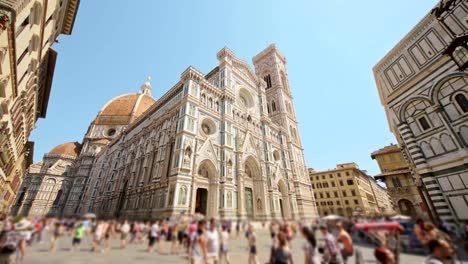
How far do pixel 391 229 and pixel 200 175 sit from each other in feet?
50.1

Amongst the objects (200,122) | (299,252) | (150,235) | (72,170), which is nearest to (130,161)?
(200,122)

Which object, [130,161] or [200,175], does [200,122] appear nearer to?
[200,175]

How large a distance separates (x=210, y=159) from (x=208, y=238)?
1443 centimetres

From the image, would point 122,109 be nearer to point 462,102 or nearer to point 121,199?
point 121,199

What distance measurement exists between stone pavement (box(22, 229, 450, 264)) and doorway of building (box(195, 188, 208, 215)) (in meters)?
13.1

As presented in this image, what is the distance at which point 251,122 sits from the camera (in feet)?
84.6

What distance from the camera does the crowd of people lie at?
9.03ft

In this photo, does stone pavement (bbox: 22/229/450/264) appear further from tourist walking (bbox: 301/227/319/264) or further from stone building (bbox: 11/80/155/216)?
stone building (bbox: 11/80/155/216)

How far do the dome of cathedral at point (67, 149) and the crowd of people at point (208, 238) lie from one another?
197 feet

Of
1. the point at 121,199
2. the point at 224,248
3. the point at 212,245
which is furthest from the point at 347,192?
the point at 121,199

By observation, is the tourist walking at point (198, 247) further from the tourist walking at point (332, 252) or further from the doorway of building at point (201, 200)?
the doorway of building at point (201, 200)

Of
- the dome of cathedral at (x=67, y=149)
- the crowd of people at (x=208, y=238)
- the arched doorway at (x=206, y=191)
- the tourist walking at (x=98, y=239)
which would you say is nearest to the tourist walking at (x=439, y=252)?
the crowd of people at (x=208, y=238)

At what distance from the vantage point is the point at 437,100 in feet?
39.2

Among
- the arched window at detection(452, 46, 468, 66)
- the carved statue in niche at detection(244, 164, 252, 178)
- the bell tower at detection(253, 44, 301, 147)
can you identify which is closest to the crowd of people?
the arched window at detection(452, 46, 468, 66)
